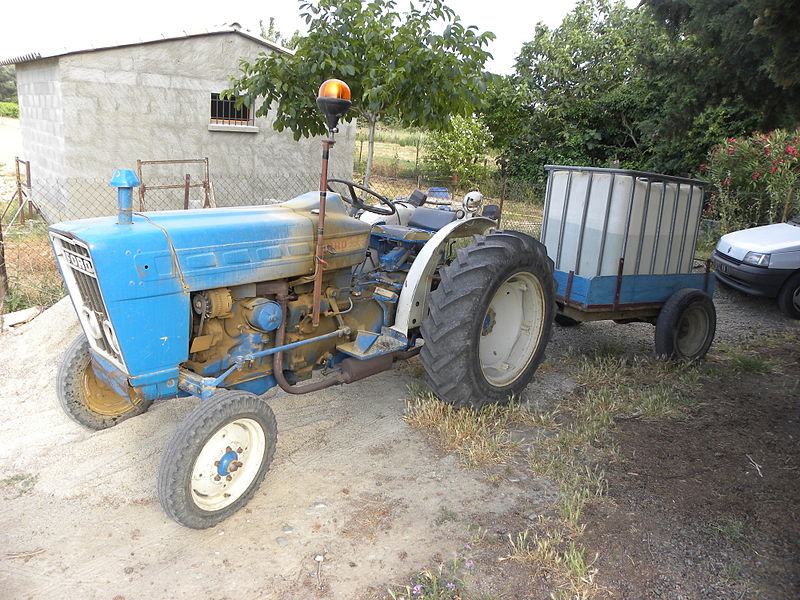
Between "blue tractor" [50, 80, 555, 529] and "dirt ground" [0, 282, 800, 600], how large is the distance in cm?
24

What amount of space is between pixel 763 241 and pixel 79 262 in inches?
294

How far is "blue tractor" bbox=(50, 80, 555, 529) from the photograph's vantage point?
2777 millimetres

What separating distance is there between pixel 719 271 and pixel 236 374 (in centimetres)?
681

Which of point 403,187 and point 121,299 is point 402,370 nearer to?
point 121,299

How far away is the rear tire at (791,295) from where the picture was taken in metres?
7.26

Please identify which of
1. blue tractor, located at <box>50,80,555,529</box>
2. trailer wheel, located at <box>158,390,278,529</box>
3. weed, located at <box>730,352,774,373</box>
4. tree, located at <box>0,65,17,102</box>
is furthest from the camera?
tree, located at <box>0,65,17,102</box>

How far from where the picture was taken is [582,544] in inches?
110

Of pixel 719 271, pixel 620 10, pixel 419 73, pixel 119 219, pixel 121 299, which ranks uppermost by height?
pixel 620 10

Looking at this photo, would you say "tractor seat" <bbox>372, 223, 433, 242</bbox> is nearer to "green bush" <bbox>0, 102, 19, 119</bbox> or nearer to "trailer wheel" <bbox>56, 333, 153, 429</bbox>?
"trailer wheel" <bbox>56, 333, 153, 429</bbox>

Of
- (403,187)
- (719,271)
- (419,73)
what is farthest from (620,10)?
(419,73)

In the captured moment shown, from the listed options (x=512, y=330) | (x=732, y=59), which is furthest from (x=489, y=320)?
(x=732, y=59)

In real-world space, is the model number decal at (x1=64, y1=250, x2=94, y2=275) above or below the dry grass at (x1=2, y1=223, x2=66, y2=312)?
above

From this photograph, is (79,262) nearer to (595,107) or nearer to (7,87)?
(595,107)

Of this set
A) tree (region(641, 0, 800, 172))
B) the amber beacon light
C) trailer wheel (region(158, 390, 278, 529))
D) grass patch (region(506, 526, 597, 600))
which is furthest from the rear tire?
trailer wheel (region(158, 390, 278, 529))
